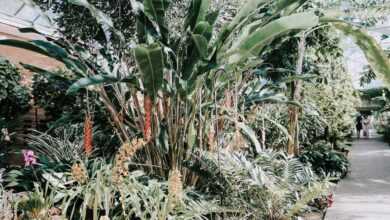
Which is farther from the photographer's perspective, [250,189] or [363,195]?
[363,195]

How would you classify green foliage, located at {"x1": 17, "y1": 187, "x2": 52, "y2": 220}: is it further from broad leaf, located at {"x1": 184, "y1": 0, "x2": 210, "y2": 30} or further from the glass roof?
the glass roof

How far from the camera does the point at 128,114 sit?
391 centimetres

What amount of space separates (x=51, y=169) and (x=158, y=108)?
0.98m

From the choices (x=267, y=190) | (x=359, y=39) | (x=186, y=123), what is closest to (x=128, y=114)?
(x=186, y=123)

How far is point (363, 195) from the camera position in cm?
628

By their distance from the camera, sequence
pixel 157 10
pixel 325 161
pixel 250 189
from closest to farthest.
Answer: pixel 157 10
pixel 250 189
pixel 325 161

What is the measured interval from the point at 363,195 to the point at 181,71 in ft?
12.6

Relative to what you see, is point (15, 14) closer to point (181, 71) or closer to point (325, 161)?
point (181, 71)

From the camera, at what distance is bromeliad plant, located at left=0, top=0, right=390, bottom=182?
3336 millimetres

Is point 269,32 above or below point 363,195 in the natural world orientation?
above

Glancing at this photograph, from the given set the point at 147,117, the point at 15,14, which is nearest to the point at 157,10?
the point at 147,117

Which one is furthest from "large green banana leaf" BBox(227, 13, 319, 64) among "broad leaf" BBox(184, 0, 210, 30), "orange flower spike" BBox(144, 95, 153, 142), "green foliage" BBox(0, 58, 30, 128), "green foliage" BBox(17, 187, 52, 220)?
"green foliage" BBox(0, 58, 30, 128)

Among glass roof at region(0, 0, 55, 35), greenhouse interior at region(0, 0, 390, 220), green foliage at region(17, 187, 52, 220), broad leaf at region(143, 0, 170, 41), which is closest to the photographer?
green foliage at region(17, 187, 52, 220)

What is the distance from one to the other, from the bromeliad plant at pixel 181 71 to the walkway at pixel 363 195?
197cm
